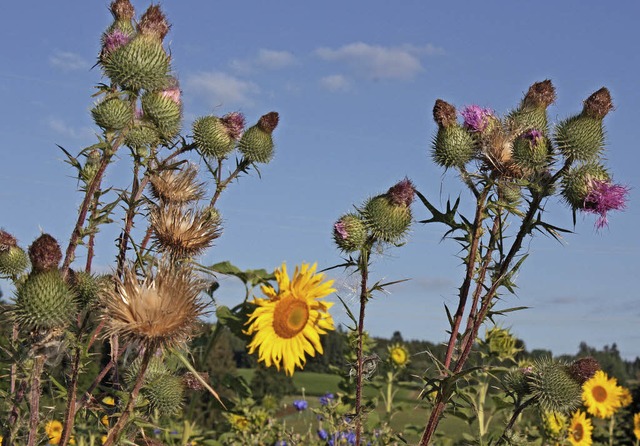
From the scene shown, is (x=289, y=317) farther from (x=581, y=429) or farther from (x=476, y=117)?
(x=581, y=429)

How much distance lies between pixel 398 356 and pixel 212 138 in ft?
16.1

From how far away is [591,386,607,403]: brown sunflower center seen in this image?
10203mm

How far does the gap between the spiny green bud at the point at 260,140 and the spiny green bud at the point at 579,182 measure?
2145mm

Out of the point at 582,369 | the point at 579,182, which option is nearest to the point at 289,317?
the point at 579,182

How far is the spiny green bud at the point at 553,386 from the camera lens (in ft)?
15.2

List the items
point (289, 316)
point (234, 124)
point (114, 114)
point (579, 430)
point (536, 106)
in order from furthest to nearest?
point (579, 430), point (234, 124), point (536, 106), point (289, 316), point (114, 114)

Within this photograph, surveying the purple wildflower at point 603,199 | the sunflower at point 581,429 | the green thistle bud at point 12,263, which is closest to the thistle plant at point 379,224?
the purple wildflower at point 603,199

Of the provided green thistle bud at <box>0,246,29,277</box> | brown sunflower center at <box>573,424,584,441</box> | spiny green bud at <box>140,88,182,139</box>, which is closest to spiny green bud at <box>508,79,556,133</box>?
spiny green bud at <box>140,88,182,139</box>

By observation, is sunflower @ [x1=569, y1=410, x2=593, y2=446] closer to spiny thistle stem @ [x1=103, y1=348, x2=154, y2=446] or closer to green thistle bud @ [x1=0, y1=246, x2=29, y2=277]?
green thistle bud @ [x1=0, y1=246, x2=29, y2=277]

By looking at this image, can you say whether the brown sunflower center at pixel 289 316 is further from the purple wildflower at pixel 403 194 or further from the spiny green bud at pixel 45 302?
the spiny green bud at pixel 45 302

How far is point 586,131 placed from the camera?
179 inches

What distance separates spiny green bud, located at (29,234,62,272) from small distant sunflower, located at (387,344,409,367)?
6.28 metres

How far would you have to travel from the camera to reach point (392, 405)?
873 cm

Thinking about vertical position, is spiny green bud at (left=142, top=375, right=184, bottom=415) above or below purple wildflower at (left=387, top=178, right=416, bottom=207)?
below
